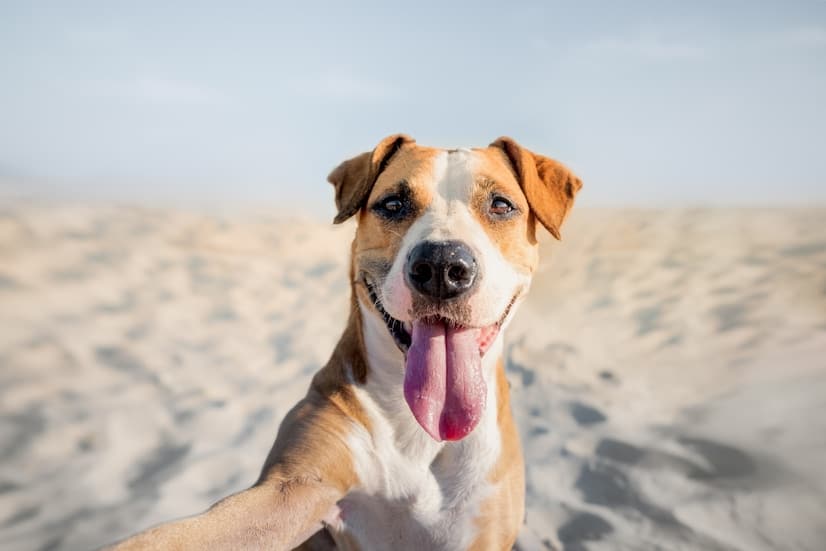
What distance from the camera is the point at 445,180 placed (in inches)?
157

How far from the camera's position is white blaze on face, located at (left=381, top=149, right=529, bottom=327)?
352 cm

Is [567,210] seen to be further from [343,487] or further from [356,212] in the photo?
[343,487]

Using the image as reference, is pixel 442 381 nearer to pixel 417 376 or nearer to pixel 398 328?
pixel 417 376

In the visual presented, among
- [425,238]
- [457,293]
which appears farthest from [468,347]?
[425,238]

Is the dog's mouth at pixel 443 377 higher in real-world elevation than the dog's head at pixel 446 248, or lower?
lower

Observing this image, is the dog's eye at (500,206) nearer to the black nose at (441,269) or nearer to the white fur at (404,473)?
the black nose at (441,269)

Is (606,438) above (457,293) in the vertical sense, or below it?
below

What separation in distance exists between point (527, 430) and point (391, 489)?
313 cm

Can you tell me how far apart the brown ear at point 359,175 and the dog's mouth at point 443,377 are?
81 cm

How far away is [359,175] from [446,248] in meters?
1.07

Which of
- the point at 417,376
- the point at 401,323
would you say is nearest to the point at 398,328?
the point at 401,323

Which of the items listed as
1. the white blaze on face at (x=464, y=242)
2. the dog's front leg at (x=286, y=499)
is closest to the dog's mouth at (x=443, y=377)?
the white blaze on face at (x=464, y=242)

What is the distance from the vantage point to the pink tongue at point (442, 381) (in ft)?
11.9

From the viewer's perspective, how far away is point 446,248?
340 centimetres
